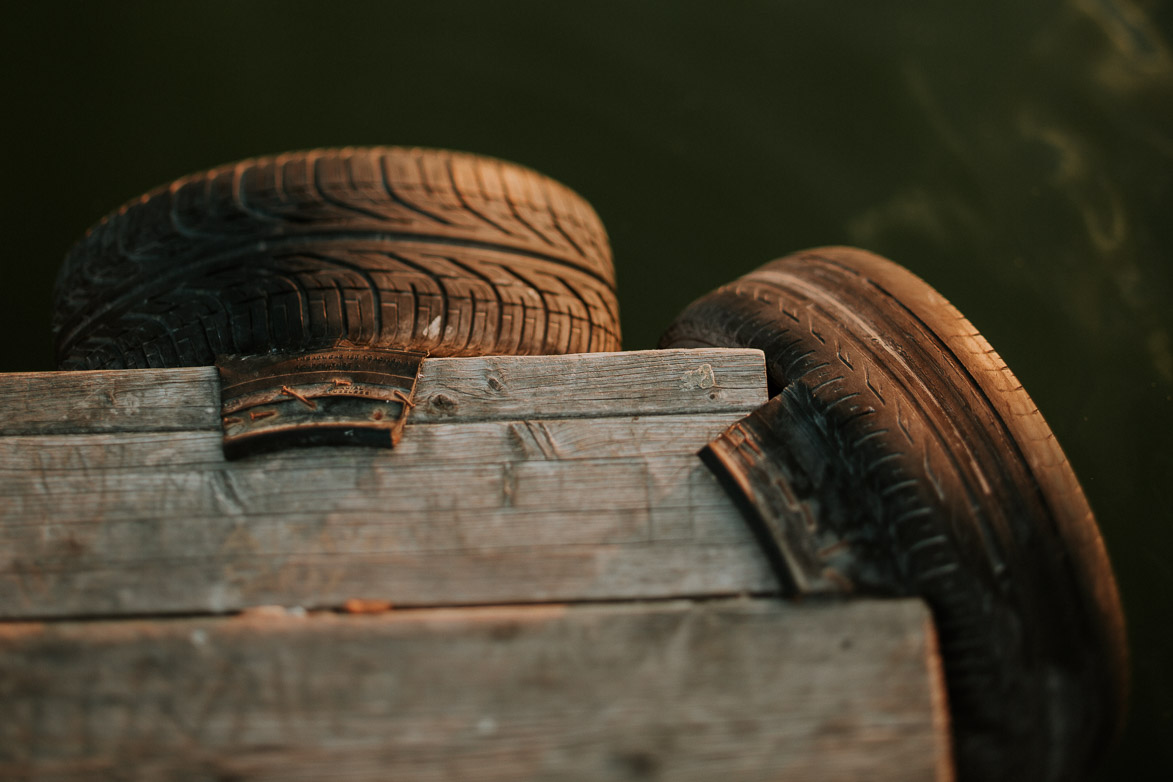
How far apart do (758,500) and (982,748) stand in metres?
0.53

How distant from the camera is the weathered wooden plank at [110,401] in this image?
4.33 ft

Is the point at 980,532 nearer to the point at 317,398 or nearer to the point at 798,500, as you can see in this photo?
the point at 798,500

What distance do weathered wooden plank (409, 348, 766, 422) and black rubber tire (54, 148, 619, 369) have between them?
158 mm

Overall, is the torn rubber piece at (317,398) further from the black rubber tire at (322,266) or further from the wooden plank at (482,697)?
the wooden plank at (482,697)

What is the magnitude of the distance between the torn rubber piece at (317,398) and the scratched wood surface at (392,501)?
28 mm

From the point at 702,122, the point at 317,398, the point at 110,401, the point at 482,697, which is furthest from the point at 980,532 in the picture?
the point at 702,122

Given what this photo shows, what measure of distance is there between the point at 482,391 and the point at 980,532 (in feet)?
2.92

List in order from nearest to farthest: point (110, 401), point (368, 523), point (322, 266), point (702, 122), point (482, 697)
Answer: point (482, 697), point (368, 523), point (110, 401), point (322, 266), point (702, 122)

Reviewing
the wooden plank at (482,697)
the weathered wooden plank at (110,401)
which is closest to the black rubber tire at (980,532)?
the wooden plank at (482,697)

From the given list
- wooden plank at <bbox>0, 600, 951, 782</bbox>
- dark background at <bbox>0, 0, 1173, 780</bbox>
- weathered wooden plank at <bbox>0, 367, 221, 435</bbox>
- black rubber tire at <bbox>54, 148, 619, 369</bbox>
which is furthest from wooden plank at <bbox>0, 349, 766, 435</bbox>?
dark background at <bbox>0, 0, 1173, 780</bbox>

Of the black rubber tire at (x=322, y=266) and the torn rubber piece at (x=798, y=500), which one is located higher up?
the black rubber tire at (x=322, y=266)

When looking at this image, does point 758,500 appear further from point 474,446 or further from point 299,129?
point 299,129

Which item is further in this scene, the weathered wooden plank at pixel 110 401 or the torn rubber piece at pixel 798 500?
the weathered wooden plank at pixel 110 401

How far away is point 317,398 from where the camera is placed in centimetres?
131
